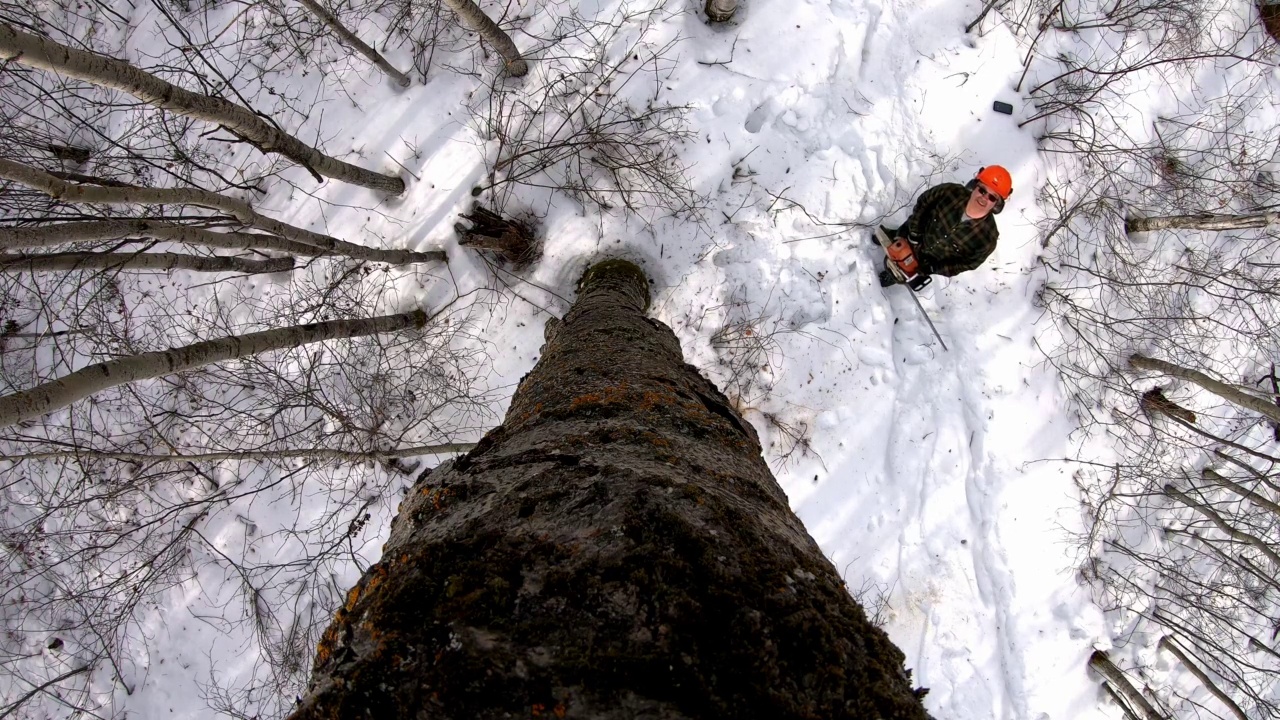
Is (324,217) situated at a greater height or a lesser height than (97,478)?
greater

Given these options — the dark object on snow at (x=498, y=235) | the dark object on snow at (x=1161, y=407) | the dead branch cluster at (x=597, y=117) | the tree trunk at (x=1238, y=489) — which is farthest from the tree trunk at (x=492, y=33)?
the tree trunk at (x=1238, y=489)

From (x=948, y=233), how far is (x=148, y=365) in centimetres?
458

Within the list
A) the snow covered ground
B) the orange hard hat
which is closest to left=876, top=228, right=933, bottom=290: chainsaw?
the snow covered ground

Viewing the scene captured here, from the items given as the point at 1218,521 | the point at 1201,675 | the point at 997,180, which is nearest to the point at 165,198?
the point at 997,180

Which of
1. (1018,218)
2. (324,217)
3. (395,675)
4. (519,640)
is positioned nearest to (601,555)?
(519,640)

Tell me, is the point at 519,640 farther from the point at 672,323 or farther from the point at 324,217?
the point at 324,217

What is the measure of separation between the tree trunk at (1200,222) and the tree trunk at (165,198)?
5.77 meters

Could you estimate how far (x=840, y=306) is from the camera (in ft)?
14.0

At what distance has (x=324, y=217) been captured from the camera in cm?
426

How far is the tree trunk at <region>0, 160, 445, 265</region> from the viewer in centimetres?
195

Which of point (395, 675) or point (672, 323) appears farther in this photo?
point (672, 323)

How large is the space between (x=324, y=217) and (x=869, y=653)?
4.62 meters

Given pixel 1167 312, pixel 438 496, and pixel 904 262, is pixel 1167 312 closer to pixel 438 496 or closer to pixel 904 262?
pixel 904 262

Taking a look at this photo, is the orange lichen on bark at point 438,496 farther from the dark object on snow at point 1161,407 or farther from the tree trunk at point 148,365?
the dark object on snow at point 1161,407
